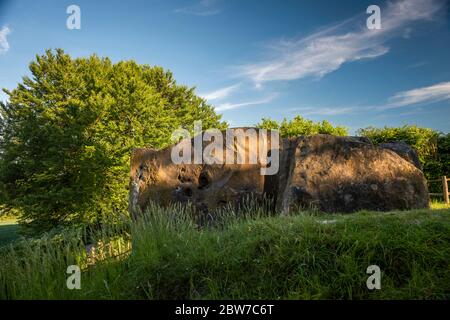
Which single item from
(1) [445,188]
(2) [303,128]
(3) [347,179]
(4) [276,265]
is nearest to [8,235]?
(2) [303,128]

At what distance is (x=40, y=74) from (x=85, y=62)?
8.81ft

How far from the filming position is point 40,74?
59.7 feet

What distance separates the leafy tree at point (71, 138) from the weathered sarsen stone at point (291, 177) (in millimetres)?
8931

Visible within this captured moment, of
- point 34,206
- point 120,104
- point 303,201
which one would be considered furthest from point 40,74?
point 303,201

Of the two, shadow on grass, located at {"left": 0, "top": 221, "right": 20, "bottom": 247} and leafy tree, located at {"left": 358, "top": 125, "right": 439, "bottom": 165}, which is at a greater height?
leafy tree, located at {"left": 358, "top": 125, "right": 439, "bottom": 165}

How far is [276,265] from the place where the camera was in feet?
11.4

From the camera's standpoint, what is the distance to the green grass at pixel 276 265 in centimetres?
316

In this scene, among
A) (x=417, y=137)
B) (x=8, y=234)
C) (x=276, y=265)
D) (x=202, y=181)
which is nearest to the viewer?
(x=276, y=265)

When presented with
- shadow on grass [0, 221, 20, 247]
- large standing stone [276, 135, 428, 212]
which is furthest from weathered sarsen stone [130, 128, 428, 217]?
shadow on grass [0, 221, 20, 247]

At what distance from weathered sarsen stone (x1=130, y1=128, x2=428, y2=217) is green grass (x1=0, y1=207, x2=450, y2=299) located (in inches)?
77.8

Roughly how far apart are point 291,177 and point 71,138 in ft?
42.0

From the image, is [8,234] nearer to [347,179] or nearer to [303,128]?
[303,128]

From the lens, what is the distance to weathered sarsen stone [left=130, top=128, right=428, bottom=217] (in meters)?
6.38

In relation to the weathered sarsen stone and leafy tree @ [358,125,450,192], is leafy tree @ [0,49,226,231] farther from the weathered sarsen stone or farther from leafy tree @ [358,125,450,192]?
leafy tree @ [358,125,450,192]
